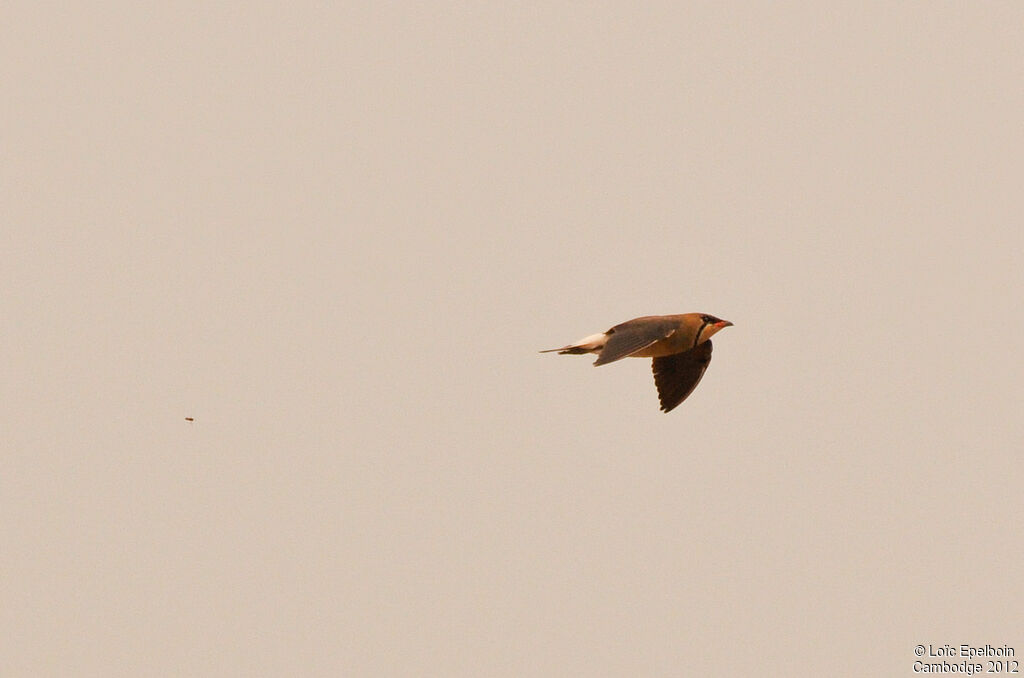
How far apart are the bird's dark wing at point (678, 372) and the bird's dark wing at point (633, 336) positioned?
2.64ft

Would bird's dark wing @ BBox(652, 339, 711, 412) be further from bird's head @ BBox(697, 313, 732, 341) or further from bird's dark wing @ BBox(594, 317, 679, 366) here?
bird's dark wing @ BBox(594, 317, 679, 366)

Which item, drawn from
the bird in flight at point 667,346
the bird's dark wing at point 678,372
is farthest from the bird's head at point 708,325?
the bird's dark wing at point 678,372

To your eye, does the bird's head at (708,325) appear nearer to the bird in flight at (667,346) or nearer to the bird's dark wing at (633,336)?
the bird in flight at (667,346)

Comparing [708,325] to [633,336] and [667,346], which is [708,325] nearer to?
[667,346]

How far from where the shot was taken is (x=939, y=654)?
70.0ft

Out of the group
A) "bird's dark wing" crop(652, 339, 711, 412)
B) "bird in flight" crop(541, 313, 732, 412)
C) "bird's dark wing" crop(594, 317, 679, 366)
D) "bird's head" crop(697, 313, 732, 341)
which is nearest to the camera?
"bird's dark wing" crop(594, 317, 679, 366)

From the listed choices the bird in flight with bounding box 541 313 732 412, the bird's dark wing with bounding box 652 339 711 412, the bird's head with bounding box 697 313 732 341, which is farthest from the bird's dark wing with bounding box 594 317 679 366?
the bird's dark wing with bounding box 652 339 711 412

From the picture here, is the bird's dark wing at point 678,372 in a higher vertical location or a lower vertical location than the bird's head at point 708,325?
lower

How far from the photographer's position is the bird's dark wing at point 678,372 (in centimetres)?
1295

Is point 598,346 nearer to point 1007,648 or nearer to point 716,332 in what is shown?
point 716,332

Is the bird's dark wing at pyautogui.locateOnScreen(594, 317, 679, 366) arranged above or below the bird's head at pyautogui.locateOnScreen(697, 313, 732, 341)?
below

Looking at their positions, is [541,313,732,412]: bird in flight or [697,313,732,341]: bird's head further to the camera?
[697,313,732,341]: bird's head

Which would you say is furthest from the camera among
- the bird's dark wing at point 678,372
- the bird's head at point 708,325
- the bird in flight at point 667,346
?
the bird's dark wing at point 678,372

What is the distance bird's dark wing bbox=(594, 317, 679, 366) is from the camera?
11.4 metres
